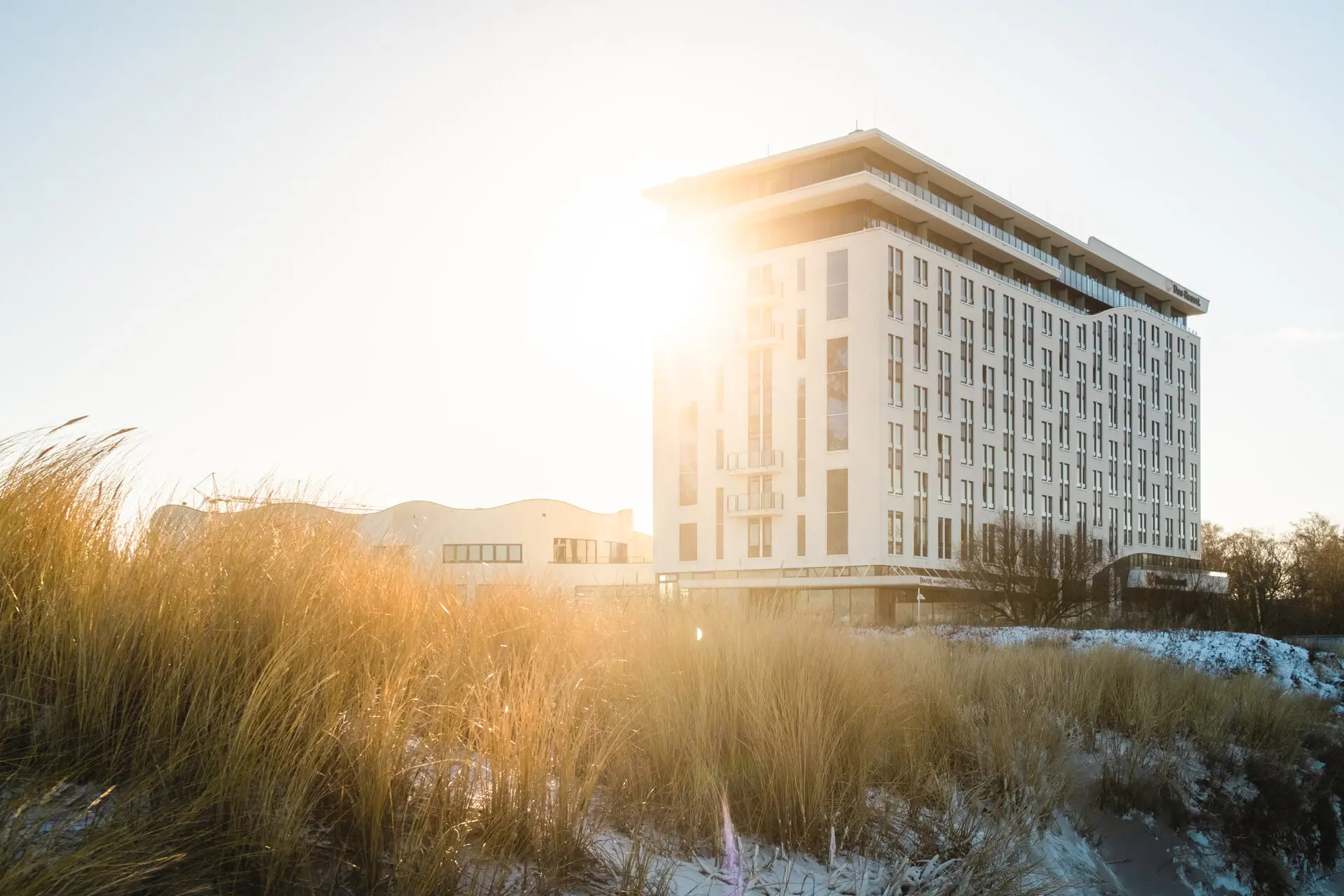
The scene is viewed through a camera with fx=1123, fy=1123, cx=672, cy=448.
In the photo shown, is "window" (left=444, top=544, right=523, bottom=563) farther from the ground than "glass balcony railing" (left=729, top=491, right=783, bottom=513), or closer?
closer

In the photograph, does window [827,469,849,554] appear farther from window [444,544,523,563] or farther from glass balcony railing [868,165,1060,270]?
window [444,544,523,563]

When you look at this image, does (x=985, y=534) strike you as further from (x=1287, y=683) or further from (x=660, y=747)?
(x=660, y=747)

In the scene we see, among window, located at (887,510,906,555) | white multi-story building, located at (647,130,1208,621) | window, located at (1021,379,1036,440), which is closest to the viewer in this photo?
window, located at (887,510,906,555)

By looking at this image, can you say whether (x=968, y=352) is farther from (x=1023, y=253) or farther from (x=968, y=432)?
(x=1023, y=253)

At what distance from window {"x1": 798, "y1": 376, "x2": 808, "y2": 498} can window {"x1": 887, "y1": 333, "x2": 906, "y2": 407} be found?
→ 164 inches

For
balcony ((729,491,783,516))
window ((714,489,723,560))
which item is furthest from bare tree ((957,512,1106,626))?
window ((714,489,723,560))

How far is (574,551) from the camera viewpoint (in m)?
78.6

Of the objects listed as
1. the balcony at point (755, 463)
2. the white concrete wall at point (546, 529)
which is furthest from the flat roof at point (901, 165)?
the white concrete wall at point (546, 529)

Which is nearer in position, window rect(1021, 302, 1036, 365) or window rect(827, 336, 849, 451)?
window rect(827, 336, 849, 451)

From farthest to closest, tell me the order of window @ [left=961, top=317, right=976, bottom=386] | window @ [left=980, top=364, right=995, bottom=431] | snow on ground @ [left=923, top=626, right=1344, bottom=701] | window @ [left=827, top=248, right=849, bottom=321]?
window @ [left=980, top=364, right=995, bottom=431], window @ [left=961, top=317, right=976, bottom=386], window @ [left=827, top=248, right=849, bottom=321], snow on ground @ [left=923, top=626, right=1344, bottom=701]

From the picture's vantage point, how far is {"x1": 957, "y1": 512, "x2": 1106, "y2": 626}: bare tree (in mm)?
41312

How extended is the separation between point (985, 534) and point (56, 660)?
49698 mm

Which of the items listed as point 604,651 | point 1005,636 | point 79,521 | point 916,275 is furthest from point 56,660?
point 916,275

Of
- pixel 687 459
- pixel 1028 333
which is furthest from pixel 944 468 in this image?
pixel 687 459
